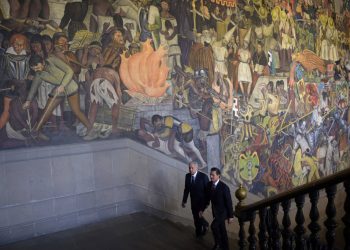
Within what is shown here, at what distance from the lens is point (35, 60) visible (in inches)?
225

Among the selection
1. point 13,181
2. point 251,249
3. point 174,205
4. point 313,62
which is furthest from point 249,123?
point 13,181

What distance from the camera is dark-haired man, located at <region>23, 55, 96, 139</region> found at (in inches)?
224

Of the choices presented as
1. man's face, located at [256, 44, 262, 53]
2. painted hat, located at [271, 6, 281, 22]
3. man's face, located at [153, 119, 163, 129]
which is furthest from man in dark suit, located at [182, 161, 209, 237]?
painted hat, located at [271, 6, 281, 22]

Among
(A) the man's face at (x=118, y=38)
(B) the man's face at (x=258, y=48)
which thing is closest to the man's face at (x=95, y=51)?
(A) the man's face at (x=118, y=38)

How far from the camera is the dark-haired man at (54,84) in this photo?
18.7 feet

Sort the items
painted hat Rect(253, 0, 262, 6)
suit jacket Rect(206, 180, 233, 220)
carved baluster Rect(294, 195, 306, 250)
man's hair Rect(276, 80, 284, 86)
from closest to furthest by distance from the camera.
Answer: carved baluster Rect(294, 195, 306, 250) → suit jacket Rect(206, 180, 233, 220) → painted hat Rect(253, 0, 262, 6) → man's hair Rect(276, 80, 284, 86)

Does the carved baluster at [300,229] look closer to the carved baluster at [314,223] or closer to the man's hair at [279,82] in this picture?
the carved baluster at [314,223]

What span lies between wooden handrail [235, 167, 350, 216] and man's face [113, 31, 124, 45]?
4221 mm

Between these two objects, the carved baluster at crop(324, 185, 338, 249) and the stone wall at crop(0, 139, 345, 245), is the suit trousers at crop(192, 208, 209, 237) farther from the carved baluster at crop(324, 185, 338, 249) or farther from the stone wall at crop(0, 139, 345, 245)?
the carved baluster at crop(324, 185, 338, 249)

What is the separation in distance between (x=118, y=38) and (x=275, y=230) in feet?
16.0

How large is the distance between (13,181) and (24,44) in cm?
234

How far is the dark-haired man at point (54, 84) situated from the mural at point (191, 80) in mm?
18

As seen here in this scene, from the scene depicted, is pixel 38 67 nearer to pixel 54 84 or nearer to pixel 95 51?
pixel 54 84

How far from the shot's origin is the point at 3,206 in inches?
211
